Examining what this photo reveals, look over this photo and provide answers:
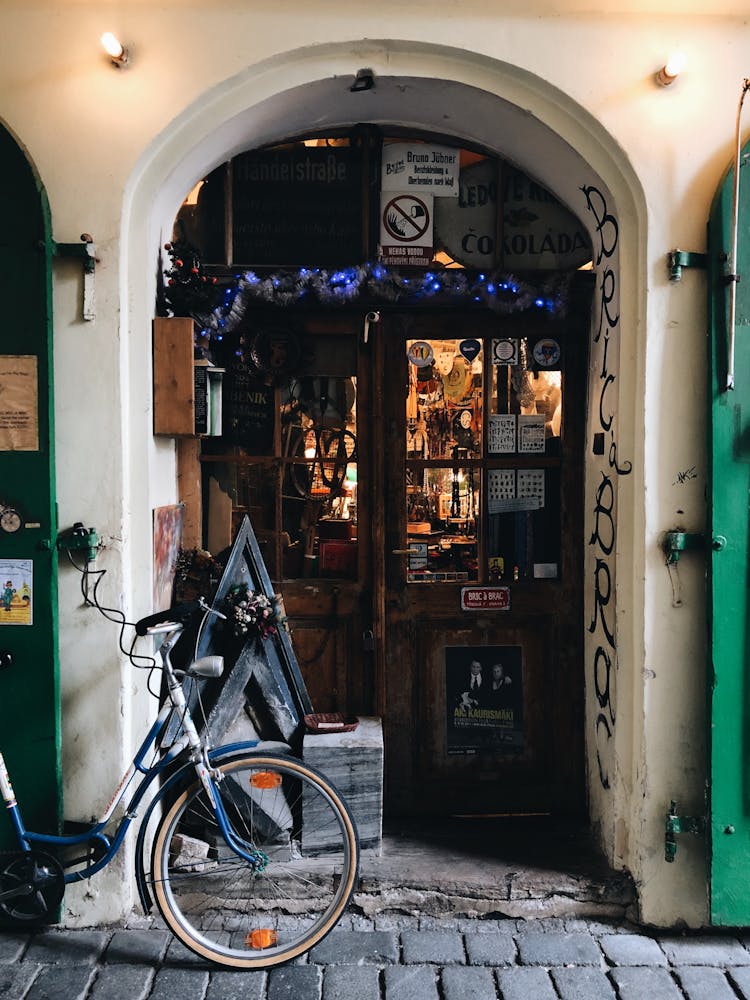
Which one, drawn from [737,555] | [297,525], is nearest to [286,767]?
[297,525]

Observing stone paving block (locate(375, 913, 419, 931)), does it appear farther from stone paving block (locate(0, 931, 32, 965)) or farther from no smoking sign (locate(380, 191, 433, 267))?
no smoking sign (locate(380, 191, 433, 267))

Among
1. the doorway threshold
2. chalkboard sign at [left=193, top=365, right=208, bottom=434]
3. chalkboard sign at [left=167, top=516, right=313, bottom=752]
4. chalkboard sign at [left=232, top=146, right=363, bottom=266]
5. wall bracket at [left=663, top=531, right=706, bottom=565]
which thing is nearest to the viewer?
wall bracket at [left=663, top=531, right=706, bottom=565]

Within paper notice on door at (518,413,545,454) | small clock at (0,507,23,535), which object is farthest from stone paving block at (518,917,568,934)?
small clock at (0,507,23,535)

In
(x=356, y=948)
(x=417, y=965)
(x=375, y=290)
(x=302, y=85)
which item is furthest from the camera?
(x=375, y=290)

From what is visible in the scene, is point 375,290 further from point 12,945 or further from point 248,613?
point 12,945

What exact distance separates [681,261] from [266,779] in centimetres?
283

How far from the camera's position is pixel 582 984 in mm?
3066

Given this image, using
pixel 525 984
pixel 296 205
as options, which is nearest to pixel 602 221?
pixel 296 205

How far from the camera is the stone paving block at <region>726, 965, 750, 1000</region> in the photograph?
3.02 meters

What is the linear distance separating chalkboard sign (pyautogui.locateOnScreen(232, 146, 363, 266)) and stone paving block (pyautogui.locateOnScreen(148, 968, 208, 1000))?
10.5ft

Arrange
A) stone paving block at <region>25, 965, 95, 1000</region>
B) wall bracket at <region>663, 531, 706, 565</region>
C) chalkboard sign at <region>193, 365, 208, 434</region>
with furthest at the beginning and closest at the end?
chalkboard sign at <region>193, 365, 208, 434</region> → wall bracket at <region>663, 531, 706, 565</region> → stone paving block at <region>25, 965, 95, 1000</region>

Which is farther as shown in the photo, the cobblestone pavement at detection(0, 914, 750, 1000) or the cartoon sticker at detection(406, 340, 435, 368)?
the cartoon sticker at detection(406, 340, 435, 368)

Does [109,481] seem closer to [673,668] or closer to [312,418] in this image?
[312,418]

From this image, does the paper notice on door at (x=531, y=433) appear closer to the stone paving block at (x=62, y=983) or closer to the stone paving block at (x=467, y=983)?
the stone paving block at (x=467, y=983)
